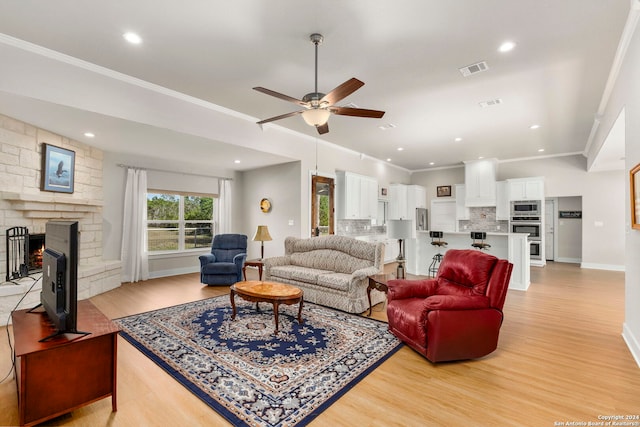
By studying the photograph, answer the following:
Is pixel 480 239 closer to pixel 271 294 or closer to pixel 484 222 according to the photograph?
pixel 484 222

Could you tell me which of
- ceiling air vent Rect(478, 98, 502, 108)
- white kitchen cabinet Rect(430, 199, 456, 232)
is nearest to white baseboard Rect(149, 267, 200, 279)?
ceiling air vent Rect(478, 98, 502, 108)

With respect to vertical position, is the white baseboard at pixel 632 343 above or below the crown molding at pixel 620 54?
below

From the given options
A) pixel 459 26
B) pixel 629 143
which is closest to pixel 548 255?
pixel 629 143

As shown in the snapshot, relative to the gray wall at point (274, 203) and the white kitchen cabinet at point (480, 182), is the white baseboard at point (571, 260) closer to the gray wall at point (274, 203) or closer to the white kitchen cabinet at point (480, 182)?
the white kitchen cabinet at point (480, 182)

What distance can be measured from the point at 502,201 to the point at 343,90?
775 cm

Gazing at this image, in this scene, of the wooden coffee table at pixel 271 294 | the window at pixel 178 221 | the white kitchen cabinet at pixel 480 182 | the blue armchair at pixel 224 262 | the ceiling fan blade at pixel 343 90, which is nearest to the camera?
the ceiling fan blade at pixel 343 90

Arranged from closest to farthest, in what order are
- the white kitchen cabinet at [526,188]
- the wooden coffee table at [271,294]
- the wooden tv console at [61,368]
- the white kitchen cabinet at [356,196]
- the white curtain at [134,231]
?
the wooden tv console at [61,368]
the wooden coffee table at [271,294]
the white curtain at [134,231]
the white kitchen cabinet at [356,196]
the white kitchen cabinet at [526,188]

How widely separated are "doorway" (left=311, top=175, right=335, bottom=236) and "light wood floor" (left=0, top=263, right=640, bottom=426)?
398cm

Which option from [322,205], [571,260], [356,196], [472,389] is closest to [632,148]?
[472,389]

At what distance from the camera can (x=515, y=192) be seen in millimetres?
8359

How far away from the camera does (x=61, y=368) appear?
5.99 ft

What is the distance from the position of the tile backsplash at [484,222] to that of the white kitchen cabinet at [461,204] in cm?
21

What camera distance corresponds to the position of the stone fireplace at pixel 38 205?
3.83 meters

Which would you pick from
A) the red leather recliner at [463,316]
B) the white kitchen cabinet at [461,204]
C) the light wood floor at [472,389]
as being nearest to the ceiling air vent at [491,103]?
the red leather recliner at [463,316]
